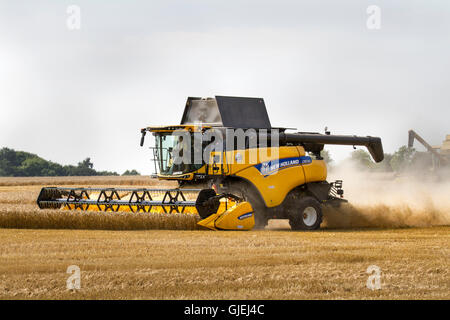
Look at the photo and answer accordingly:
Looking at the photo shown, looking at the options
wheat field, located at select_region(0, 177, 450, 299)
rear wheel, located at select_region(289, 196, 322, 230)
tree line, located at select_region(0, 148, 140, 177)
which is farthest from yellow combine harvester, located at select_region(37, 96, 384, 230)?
tree line, located at select_region(0, 148, 140, 177)

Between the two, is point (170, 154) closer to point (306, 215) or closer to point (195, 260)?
point (306, 215)

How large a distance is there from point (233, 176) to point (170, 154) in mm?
1669

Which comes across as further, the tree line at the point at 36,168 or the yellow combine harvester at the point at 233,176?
the tree line at the point at 36,168

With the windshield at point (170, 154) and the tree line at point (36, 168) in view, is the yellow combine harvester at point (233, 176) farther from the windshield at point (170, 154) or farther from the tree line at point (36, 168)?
the tree line at point (36, 168)

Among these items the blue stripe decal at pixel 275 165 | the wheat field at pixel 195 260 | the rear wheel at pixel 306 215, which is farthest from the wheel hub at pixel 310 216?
the wheat field at pixel 195 260

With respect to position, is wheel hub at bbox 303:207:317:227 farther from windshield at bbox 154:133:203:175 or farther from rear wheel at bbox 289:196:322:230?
windshield at bbox 154:133:203:175

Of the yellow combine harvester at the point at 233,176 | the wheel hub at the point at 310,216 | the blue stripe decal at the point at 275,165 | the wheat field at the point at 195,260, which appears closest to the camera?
the wheat field at the point at 195,260

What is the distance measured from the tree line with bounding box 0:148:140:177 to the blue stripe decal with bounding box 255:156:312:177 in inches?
2336

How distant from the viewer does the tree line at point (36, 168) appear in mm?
75125

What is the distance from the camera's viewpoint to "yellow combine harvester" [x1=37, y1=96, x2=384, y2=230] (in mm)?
13211

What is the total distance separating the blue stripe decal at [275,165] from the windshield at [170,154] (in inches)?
53.9

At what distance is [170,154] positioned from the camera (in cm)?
1440
